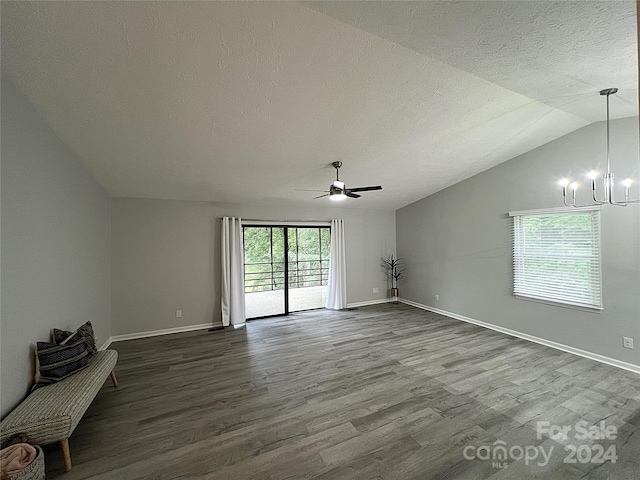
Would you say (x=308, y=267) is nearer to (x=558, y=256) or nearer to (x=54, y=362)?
(x=54, y=362)

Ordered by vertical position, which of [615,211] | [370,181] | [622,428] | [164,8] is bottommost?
[622,428]

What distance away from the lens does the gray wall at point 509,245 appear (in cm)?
313

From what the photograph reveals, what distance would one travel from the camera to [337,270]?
5996 millimetres

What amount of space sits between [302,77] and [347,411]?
10.2ft

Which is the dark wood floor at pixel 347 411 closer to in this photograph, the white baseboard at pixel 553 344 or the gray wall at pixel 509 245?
the white baseboard at pixel 553 344

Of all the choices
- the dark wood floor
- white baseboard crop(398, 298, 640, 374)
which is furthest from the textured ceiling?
white baseboard crop(398, 298, 640, 374)

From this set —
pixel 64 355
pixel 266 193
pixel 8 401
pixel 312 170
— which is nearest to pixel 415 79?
pixel 312 170

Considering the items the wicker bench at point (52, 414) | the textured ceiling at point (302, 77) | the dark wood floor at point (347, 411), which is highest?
the textured ceiling at point (302, 77)

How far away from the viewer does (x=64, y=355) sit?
2.18 metres

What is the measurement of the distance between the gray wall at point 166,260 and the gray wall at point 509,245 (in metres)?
3.46

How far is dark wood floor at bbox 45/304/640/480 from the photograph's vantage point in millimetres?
1809

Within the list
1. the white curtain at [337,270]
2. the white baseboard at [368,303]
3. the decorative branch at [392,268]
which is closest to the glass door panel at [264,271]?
the white curtain at [337,270]

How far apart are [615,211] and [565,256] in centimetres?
80

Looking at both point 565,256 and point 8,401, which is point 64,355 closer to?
point 8,401
